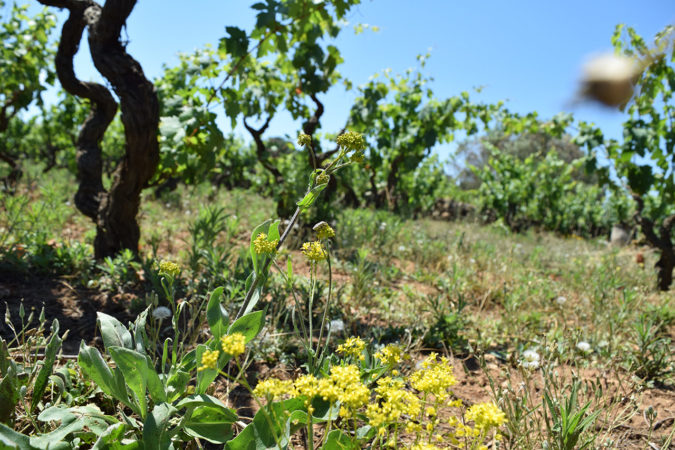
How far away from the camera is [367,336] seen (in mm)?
1959

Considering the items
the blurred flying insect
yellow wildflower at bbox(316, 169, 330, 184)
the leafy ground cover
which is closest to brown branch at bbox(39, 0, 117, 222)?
the leafy ground cover

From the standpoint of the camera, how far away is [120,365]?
41.2 inches

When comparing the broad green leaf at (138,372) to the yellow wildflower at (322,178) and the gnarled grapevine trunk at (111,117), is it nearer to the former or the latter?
the yellow wildflower at (322,178)

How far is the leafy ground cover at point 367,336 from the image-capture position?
1206 mm

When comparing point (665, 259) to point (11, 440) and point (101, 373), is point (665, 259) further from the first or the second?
point (11, 440)

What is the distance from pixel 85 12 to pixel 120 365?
8.55ft

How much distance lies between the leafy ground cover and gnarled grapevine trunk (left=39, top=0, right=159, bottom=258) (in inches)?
11.0

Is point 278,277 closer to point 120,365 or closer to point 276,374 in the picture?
point 276,374

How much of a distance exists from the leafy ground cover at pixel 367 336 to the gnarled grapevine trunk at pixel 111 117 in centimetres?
28

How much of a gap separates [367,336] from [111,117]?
8.08 feet

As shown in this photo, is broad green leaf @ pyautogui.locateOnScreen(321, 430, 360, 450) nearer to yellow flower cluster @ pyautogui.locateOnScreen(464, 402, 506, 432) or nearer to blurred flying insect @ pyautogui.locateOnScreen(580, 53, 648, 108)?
yellow flower cluster @ pyautogui.locateOnScreen(464, 402, 506, 432)

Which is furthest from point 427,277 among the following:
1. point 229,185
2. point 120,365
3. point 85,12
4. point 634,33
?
point 229,185

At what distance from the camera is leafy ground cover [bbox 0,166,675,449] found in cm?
121

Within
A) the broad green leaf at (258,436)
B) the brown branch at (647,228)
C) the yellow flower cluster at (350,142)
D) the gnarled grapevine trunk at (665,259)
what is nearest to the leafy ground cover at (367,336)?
the broad green leaf at (258,436)
